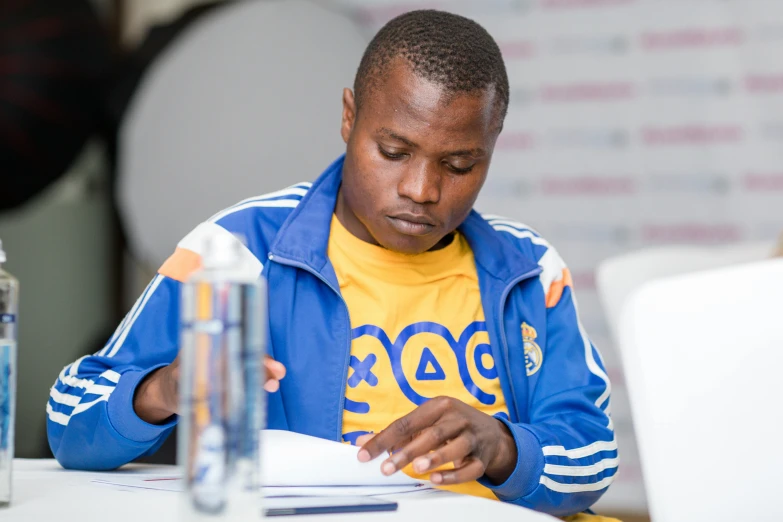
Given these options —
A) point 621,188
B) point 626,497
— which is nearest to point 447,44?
point 621,188

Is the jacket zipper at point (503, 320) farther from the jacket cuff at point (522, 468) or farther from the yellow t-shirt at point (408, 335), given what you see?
the jacket cuff at point (522, 468)

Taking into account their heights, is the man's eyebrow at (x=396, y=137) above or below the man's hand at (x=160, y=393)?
above

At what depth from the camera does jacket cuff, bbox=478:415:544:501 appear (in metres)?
1.04

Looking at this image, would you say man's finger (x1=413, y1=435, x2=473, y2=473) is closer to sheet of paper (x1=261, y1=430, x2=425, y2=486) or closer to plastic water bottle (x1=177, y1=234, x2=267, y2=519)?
sheet of paper (x1=261, y1=430, x2=425, y2=486)

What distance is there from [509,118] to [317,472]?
2.19 metres

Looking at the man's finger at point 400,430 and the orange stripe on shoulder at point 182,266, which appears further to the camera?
the orange stripe on shoulder at point 182,266

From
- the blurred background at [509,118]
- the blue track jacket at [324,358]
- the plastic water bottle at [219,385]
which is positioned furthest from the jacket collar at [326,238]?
the blurred background at [509,118]

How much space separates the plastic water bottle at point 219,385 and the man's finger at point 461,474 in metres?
0.31

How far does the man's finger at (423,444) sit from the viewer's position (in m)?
0.84

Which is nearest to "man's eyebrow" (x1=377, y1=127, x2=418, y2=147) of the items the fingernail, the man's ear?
the man's ear

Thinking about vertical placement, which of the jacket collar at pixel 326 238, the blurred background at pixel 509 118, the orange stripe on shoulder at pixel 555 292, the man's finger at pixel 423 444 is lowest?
the man's finger at pixel 423 444

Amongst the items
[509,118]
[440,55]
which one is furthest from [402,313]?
[509,118]

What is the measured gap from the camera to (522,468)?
104 centimetres

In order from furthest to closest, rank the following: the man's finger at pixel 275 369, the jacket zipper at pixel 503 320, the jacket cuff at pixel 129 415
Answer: the jacket zipper at pixel 503 320 < the jacket cuff at pixel 129 415 < the man's finger at pixel 275 369
